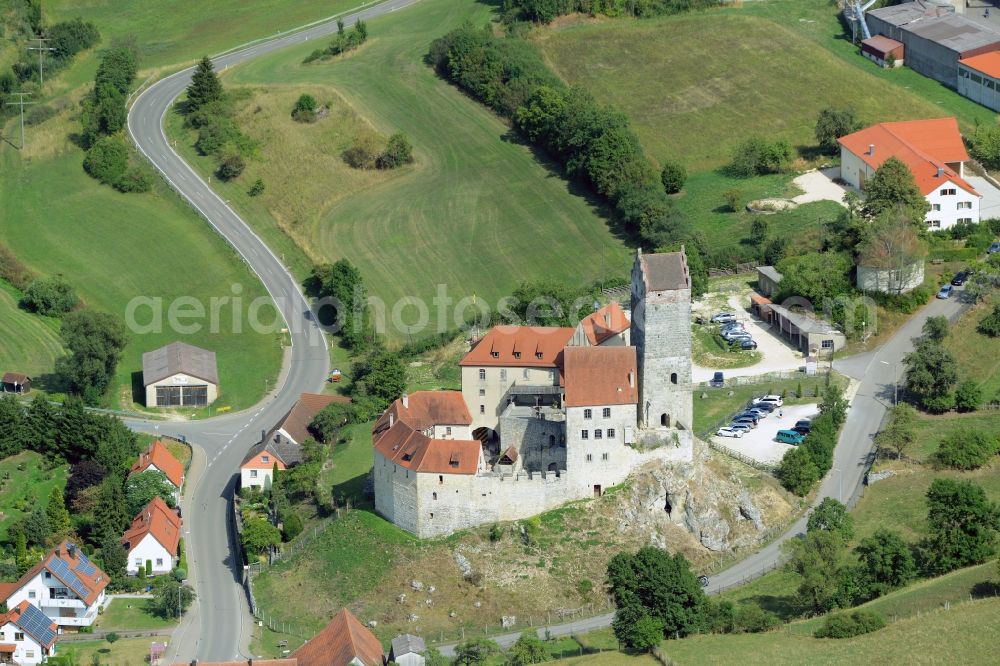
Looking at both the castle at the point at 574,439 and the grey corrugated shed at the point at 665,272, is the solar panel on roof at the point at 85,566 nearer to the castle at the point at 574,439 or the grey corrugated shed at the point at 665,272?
the castle at the point at 574,439

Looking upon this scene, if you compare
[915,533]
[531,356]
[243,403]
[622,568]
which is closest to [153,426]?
[243,403]

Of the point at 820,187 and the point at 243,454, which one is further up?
the point at 820,187

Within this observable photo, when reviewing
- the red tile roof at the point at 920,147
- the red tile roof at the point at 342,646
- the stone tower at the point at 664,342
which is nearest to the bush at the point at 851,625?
the stone tower at the point at 664,342

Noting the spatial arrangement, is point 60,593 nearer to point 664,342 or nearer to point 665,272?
point 664,342

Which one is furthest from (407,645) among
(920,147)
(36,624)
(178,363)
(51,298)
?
(920,147)

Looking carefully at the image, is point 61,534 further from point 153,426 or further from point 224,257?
point 224,257
